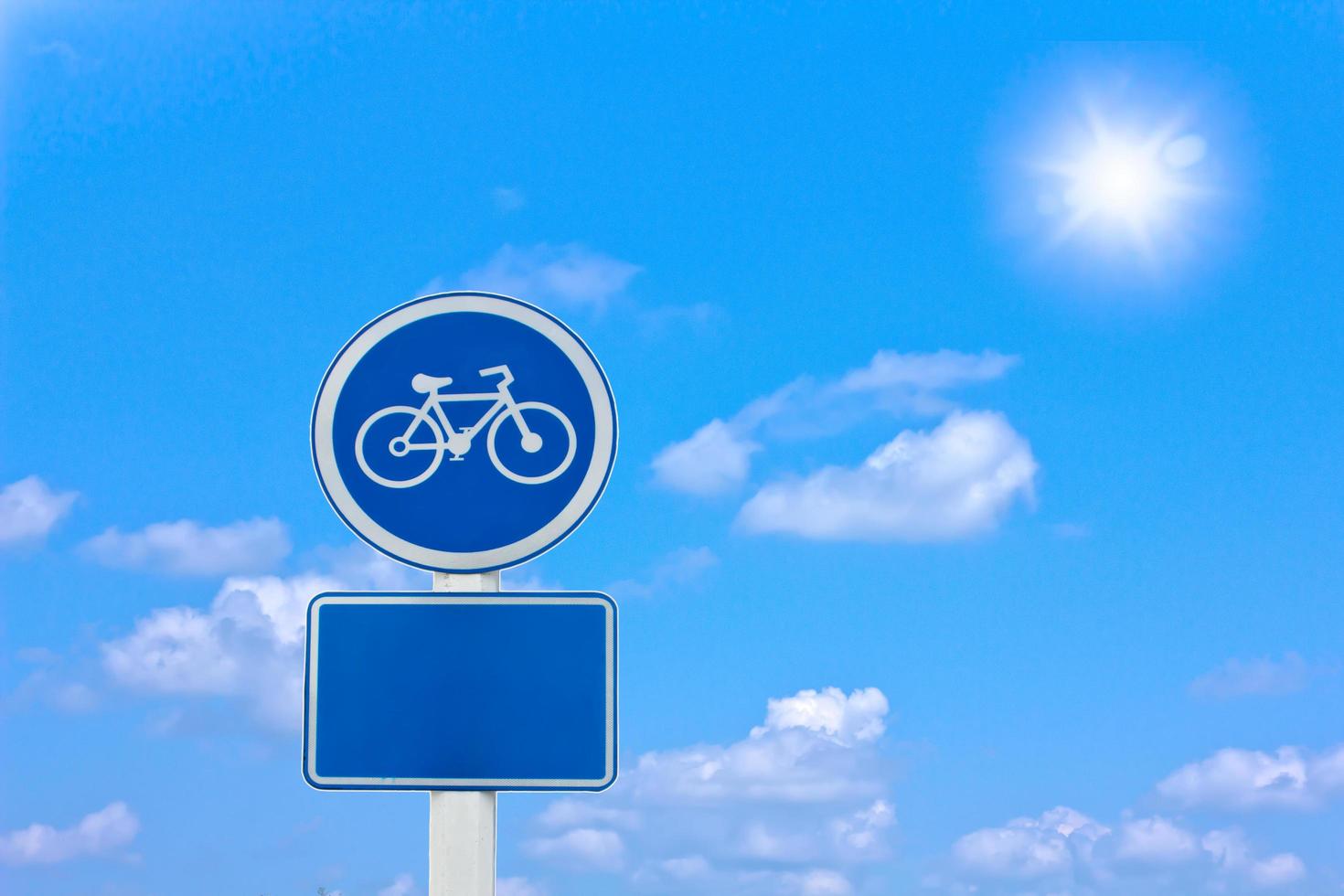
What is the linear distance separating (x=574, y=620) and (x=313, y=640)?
2.44ft

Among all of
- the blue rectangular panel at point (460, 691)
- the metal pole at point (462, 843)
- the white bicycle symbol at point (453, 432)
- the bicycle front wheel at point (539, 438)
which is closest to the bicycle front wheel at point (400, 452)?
the white bicycle symbol at point (453, 432)

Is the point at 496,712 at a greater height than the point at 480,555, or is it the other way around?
the point at 480,555

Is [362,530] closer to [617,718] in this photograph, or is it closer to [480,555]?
[480,555]

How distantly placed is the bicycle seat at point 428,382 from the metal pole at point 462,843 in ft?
3.75

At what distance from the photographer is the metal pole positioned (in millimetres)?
4016

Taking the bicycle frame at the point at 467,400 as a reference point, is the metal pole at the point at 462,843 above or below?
below

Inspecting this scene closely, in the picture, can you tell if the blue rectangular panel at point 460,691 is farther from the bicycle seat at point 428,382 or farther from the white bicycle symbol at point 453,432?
the bicycle seat at point 428,382

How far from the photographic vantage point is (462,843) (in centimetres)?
402

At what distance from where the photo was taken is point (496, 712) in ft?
13.4

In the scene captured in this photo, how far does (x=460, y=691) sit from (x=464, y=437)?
28.4 inches

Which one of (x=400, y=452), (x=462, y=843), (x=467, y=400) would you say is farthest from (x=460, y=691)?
(x=467, y=400)

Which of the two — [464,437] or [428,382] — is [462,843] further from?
[428,382]

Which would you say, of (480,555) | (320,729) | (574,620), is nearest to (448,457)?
(480,555)

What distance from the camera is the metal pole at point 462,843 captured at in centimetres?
402
